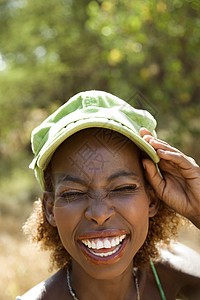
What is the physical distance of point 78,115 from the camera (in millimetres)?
2010

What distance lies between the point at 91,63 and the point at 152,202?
16.3 feet

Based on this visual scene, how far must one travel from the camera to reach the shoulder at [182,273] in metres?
2.58

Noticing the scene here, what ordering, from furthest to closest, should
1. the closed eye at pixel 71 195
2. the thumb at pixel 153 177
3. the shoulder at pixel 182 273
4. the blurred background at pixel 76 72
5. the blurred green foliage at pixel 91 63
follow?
1. the blurred green foliage at pixel 91 63
2. the blurred background at pixel 76 72
3. the shoulder at pixel 182 273
4. the thumb at pixel 153 177
5. the closed eye at pixel 71 195

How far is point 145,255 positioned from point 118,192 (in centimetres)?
75

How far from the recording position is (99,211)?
1.89m

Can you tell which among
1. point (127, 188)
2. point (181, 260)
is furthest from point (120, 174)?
point (181, 260)

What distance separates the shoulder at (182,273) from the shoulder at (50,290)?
2.01 feet

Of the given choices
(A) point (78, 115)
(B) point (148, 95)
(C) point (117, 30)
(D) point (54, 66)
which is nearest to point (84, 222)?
(A) point (78, 115)

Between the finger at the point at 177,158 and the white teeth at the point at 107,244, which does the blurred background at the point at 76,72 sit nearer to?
the finger at the point at 177,158

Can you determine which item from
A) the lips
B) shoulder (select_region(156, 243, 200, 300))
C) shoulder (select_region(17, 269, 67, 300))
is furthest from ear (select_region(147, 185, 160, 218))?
shoulder (select_region(17, 269, 67, 300))

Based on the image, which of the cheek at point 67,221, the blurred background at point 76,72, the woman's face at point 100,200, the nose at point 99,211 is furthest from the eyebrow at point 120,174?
the blurred background at point 76,72

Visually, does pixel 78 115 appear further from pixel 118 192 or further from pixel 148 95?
pixel 148 95

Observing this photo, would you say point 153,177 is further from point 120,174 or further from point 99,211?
point 99,211

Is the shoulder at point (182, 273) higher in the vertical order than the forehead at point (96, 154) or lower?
lower
